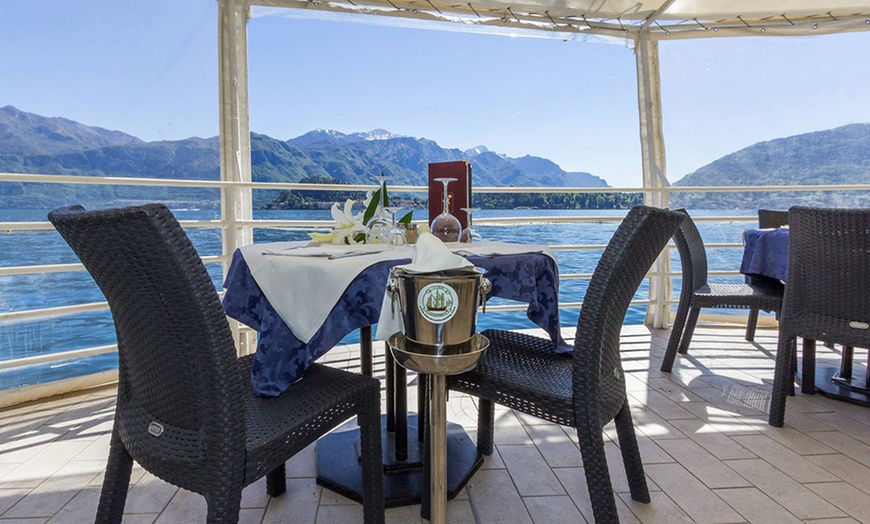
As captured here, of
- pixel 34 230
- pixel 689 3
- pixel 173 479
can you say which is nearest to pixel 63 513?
pixel 173 479

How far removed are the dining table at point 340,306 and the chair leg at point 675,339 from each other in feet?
4.95

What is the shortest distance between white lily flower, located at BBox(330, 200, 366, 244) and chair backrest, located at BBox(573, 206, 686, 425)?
2.70 ft

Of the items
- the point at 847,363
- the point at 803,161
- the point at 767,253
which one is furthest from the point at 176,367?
the point at 803,161

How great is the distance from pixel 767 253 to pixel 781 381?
2.77ft

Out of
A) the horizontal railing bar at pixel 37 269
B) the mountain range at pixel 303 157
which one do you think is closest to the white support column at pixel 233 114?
the horizontal railing bar at pixel 37 269

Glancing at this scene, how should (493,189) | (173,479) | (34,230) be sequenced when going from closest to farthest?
(173,479)
(34,230)
(493,189)

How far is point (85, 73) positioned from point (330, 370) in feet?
54.8

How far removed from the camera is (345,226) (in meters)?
1.52

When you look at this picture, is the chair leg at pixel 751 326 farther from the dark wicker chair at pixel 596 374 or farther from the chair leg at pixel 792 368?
the dark wicker chair at pixel 596 374

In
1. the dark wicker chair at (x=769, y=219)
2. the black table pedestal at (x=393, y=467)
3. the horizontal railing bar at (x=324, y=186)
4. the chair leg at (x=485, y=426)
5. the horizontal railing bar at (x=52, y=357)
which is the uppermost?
the horizontal railing bar at (x=324, y=186)

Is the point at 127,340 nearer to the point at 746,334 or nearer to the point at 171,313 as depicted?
the point at 171,313

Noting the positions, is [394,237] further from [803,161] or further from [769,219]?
[803,161]

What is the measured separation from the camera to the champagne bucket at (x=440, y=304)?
2.09 ft

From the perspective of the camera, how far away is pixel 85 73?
1291 centimetres
